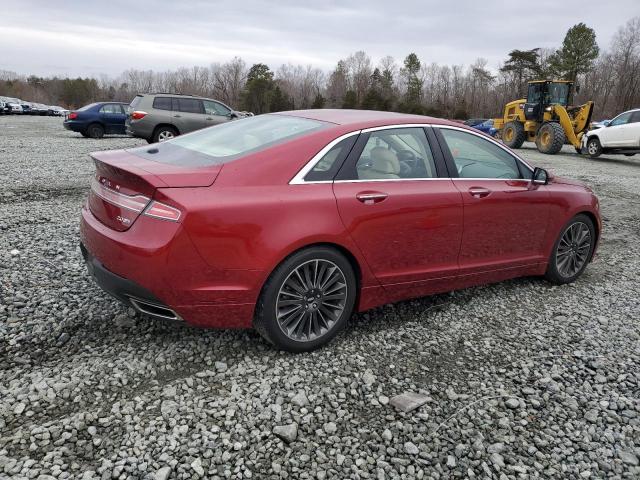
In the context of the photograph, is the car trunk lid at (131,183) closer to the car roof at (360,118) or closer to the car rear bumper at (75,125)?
the car roof at (360,118)

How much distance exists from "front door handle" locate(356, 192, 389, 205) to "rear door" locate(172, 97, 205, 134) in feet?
41.0

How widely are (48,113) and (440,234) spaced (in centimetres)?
5609

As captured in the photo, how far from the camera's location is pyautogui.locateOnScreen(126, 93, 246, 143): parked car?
565 inches

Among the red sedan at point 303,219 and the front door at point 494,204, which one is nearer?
the red sedan at point 303,219

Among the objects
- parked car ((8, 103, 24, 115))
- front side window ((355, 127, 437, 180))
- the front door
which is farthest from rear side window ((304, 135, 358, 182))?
parked car ((8, 103, 24, 115))

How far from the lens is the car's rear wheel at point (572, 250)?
15.4ft

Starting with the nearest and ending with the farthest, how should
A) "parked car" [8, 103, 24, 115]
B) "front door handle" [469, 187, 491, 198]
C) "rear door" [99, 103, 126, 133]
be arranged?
"front door handle" [469, 187, 491, 198], "rear door" [99, 103, 126, 133], "parked car" [8, 103, 24, 115]

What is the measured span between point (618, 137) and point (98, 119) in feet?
59.2

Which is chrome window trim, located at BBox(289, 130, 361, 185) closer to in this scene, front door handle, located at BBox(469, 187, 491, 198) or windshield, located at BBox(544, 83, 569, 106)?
front door handle, located at BBox(469, 187, 491, 198)

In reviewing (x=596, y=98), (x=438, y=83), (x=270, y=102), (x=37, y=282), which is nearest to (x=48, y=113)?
(x=270, y=102)

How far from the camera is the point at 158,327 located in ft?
11.3

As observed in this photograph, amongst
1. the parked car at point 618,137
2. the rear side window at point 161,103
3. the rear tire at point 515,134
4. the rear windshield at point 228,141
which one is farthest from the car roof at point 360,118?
the rear tire at point 515,134

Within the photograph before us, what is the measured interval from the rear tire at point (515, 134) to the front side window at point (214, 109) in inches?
440

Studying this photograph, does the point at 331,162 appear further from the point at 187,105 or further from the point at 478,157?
the point at 187,105
